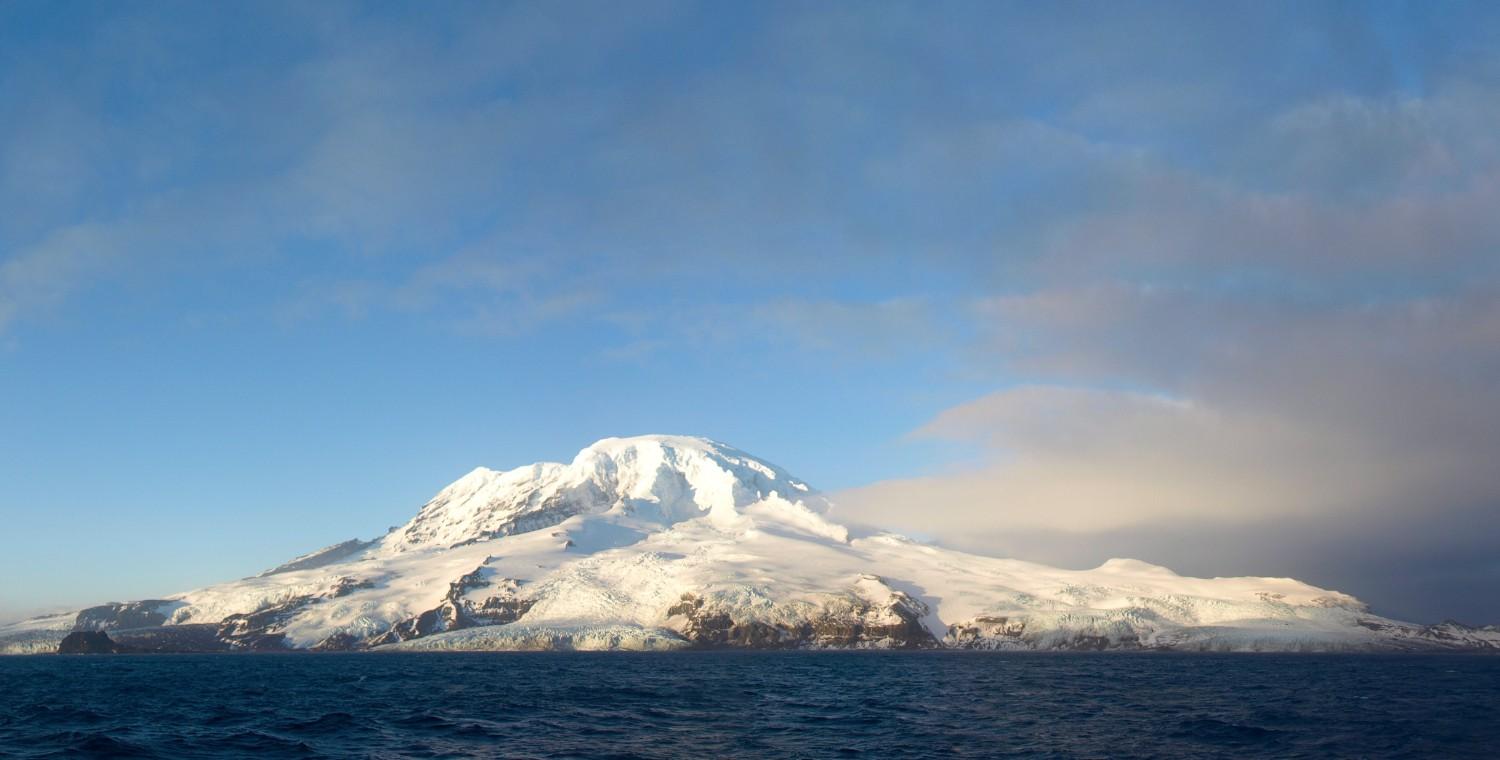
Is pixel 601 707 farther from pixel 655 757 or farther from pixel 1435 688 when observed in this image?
A: pixel 1435 688

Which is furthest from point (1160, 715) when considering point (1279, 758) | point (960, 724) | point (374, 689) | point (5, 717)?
point (5, 717)

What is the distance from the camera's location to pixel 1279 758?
200ft

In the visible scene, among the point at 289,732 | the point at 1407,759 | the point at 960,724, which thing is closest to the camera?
the point at 1407,759

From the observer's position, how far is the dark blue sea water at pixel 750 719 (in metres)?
64.6

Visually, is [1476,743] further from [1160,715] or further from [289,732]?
[289,732]

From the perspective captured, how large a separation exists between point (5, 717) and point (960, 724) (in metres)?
83.8

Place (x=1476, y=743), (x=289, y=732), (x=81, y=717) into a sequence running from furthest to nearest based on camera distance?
(x=81, y=717) → (x=289, y=732) → (x=1476, y=743)

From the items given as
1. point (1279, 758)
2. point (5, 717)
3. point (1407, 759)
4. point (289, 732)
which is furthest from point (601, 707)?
point (1407, 759)

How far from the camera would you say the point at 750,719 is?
277 feet

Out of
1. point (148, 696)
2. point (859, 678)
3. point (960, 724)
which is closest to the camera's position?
point (960, 724)

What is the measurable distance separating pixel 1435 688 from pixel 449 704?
133 metres

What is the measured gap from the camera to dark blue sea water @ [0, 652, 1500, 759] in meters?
64.6

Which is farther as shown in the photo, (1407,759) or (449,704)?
(449,704)

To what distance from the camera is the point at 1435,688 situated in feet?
440
